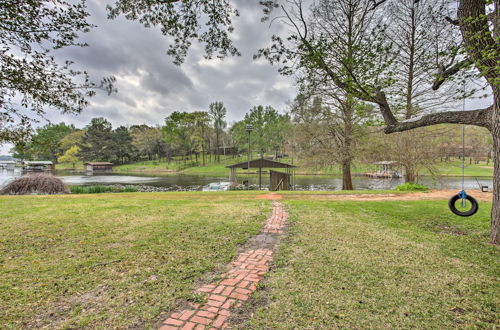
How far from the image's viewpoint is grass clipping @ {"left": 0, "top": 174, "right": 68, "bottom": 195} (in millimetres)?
12789

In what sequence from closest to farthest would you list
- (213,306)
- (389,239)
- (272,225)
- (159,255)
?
(213,306) → (159,255) → (389,239) → (272,225)

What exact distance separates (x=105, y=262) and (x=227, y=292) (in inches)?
78.1

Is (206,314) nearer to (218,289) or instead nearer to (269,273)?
(218,289)

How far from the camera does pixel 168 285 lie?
8.61 ft

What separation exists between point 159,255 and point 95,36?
3.78m

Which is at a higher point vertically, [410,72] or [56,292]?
[410,72]

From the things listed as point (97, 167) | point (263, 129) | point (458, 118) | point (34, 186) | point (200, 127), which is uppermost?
point (200, 127)

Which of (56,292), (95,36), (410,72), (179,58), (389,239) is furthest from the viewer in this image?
(410,72)

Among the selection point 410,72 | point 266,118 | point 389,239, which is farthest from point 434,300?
point 266,118

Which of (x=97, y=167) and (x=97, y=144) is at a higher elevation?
(x=97, y=144)

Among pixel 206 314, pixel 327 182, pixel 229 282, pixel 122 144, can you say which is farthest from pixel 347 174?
pixel 122 144

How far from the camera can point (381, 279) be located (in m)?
2.76

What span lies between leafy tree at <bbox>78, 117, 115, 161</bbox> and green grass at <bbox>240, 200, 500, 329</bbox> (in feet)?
207

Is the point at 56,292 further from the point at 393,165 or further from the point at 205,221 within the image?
the point at 393,165
